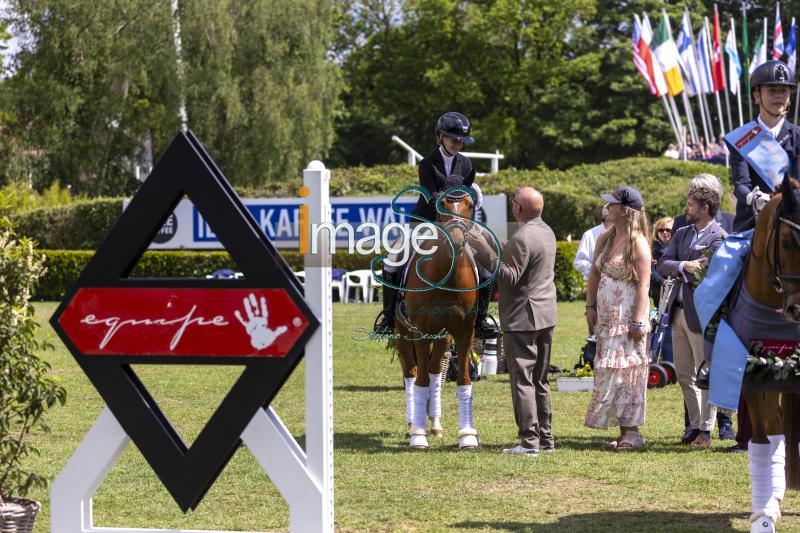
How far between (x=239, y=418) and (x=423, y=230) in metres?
3.59

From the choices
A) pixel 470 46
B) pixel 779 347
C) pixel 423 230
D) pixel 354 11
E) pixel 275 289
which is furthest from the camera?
pixel 354 11

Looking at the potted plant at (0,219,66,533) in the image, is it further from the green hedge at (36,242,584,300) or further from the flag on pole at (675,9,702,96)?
the flag on pole at (675,9,702,96)

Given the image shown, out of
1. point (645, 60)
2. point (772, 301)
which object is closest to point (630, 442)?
point (772, 301)

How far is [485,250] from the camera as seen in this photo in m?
9.43

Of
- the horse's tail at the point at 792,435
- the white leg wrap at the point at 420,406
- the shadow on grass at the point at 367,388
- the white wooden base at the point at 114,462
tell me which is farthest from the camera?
the shadow on grass at the point at 367,388

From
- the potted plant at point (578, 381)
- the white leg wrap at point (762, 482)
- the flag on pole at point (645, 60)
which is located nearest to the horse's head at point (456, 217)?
the white leg wrap at point (762, 482)

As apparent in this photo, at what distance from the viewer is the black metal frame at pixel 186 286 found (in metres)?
5.80

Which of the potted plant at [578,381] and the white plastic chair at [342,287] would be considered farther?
the white plastic chair at [342,287]

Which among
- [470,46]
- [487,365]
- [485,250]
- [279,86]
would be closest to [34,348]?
[485,250]

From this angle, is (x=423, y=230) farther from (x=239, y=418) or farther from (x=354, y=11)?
(x=354, y=11)

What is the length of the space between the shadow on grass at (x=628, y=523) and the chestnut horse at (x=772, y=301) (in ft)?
1.45

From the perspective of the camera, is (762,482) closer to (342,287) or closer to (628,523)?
(628,523)

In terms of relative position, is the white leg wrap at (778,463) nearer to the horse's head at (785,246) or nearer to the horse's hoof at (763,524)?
the horse's hoof at (763,524)

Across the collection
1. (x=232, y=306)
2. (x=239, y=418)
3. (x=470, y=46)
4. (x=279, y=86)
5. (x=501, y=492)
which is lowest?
(x=501, y=492)
